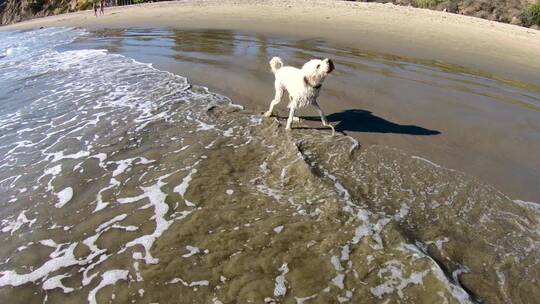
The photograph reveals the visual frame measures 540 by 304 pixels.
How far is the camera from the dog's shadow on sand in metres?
8.71

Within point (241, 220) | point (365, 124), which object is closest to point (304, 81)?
point (365, 124)

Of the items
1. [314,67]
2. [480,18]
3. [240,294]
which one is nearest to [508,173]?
[314,67]

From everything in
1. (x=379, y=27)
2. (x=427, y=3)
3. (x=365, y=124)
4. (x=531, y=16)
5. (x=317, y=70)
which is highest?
(x=427, y=3)

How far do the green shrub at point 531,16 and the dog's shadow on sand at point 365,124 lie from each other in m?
22.3

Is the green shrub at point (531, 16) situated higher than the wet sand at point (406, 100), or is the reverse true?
the green shrub at point (531, 16)

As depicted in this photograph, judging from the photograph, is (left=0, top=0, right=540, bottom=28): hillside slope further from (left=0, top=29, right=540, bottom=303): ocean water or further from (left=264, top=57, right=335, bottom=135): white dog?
(left=0, top=29, right=540, bottom=303): ocean water

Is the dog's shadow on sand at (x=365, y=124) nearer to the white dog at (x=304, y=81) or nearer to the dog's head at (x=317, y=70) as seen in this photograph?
the white dog at (x=304, y=81)

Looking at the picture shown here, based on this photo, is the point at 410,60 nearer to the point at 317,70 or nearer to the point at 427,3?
the point at 317,70

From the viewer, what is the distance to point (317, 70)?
24.5ft

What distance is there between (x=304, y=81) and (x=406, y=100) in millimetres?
4206

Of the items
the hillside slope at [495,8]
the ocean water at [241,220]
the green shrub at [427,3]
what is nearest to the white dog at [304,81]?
the ocean water at [241,220]

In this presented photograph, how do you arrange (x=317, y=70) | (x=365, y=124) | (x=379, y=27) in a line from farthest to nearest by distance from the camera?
(x=379, y=27) → (x=365, y=124) → (x=317, y=70)

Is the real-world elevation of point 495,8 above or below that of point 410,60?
above

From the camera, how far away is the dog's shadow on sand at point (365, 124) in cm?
871
